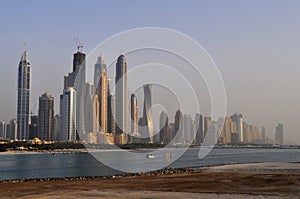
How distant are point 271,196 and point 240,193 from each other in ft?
8.26

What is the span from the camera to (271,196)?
93.8 feet

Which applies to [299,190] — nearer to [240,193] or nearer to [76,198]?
[240,193]

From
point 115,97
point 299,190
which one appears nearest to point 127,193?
point 299,190

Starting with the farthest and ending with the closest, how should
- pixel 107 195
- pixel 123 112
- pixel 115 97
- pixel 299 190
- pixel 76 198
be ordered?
pixel 115 97 < pixel 123 112 < pixel 299 190 < pixel 107 195 < pixel 76 198

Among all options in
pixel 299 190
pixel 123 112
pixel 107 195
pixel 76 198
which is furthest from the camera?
pixel 123 112

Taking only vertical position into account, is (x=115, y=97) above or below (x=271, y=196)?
above

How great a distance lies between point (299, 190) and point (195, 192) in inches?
333

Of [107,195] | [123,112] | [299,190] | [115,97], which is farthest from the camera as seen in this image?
[115,97]

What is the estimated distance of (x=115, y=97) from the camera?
148375 millimetres

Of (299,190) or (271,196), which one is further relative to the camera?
(299,190)

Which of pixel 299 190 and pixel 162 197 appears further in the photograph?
pixel 299 190

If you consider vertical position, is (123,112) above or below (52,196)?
above

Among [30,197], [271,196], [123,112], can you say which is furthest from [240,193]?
[123,112]

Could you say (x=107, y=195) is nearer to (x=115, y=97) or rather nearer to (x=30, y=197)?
(x=30, y=197)
